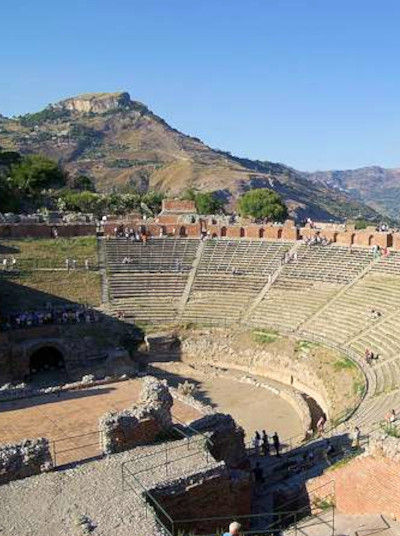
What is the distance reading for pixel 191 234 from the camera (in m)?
44.2

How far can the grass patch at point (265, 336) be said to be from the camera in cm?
3112

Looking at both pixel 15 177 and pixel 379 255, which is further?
pixel 15 177

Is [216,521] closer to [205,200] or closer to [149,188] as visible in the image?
[205,200]

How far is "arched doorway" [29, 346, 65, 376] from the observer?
31.6 metres

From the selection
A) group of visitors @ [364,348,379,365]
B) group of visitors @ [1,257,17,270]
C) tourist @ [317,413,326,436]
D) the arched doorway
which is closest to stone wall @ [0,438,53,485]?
tourist @ [317,413,326,436]

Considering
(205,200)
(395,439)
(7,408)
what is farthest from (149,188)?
(395,439)

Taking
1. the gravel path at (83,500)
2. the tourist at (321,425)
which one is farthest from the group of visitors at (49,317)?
the gravel path at (83,500)

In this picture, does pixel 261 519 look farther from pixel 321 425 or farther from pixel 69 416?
pixel 321 425

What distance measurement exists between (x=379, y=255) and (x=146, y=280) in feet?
46.9

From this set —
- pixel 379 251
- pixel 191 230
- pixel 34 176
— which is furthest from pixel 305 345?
pixel 34 176

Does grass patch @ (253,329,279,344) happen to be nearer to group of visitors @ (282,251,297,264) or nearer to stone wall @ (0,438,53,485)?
group of visitors @ (282,251,297,264)

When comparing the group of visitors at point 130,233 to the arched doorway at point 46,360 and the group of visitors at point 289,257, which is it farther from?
the arched doorway at point 46,360

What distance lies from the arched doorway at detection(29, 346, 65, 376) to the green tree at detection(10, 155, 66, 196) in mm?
39970

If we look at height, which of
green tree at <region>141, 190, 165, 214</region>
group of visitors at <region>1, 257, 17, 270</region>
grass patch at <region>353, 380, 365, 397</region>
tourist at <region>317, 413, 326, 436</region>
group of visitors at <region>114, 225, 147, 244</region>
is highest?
green tree at <region>141, 190, 165, 214</region>
